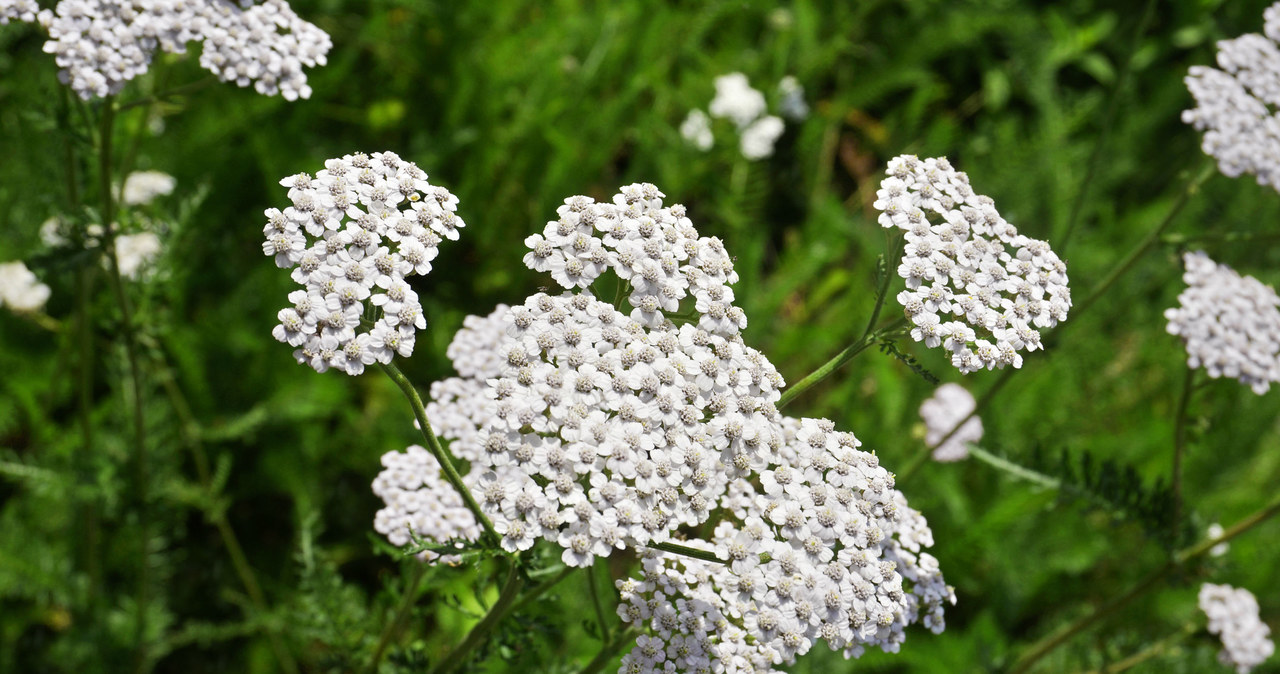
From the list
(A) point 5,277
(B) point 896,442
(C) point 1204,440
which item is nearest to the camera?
(A) point 5,277

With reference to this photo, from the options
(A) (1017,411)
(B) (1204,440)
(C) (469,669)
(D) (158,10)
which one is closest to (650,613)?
(C) (469,669)

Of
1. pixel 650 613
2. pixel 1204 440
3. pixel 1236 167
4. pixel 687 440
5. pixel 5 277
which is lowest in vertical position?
pixel 5 277

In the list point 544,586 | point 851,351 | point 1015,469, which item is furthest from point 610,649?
point 1015,469

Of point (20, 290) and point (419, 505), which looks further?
point (20, 290)

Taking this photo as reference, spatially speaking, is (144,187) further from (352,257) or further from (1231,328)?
(1231,328)

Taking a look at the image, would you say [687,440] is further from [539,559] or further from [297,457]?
[297,457]

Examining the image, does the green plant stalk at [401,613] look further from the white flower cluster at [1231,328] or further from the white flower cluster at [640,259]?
the white flower cluster at [1231,328]

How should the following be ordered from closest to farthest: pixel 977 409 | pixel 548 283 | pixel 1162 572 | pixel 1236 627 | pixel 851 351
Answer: pixel 851 351, pixel 977 409, pixel 1162 572, pixel 1236 627, pixel 548 283

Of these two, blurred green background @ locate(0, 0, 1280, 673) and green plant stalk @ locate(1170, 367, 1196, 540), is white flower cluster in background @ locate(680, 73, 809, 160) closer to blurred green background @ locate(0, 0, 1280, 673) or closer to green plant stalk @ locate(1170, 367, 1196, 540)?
blurred green background @ locate(0, 0, 1280, 673)
